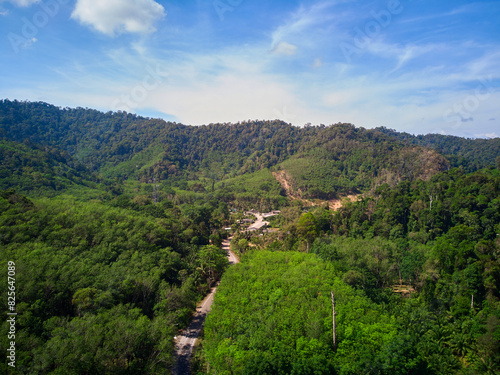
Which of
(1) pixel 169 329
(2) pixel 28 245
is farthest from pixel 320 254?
(2) pixel 28 245

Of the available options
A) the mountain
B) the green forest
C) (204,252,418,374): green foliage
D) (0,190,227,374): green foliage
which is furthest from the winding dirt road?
the mountain

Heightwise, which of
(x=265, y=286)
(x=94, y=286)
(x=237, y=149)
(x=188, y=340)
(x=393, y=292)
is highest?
(x=237, y=149)

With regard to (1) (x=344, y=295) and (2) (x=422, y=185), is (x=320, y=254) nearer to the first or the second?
(1) (x=344, y=295)

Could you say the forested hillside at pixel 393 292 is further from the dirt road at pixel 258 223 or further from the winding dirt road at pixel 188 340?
the dirt road at pixel 258 223

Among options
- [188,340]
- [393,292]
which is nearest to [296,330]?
[188,340]

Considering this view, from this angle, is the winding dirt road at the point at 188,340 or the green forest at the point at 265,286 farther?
the winding dirt road at the point at 188,340

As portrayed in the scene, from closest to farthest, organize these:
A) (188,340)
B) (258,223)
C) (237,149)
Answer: (188,340), (258,223), (237,149)

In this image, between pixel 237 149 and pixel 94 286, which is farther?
pixel 237 149

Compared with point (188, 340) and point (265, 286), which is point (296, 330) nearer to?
point (265, 286)

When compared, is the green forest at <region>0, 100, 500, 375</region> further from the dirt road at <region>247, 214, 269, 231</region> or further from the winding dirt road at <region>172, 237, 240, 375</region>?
the dirt road at <region>247, 214, 269, 231</region>

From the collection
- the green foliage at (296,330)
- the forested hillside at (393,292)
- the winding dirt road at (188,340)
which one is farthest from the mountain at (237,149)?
the winding dirt road at (188,340)

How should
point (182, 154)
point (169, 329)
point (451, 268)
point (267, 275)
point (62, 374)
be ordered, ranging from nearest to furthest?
point (62, 374), point (169, 329), point (267, 275), point (451, 268), point (182, 154)
